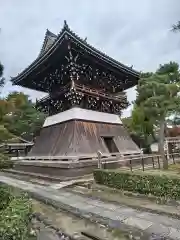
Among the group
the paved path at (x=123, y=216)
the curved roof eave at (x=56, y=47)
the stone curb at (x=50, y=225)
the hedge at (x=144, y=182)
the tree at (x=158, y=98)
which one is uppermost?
the curved roof eave at (x=56, y=47)

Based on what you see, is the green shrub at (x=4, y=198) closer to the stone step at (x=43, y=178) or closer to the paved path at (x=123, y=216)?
the paved path at (x=123, y=216)

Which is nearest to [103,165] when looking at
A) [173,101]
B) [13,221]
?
[13,221]

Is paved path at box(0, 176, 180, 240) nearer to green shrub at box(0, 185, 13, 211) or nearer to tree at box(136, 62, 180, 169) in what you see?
green shrub at box(0, 185, 13, 211)

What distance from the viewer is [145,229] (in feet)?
17.3

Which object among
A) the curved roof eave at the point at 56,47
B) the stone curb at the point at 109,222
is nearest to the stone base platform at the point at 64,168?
the stone curb at the point at 109,222

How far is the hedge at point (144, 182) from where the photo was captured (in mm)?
7367

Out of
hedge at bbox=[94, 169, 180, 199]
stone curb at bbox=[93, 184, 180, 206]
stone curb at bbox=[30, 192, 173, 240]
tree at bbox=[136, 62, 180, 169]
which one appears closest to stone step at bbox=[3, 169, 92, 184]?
hedge at bbox=[94, 169, 180, 199]

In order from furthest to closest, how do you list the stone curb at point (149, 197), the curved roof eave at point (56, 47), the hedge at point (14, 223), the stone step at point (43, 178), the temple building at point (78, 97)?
the temple building at point (78, 97), the curved roof eave at point (56, 47), the stone step at point (43, 178), the stone curb at point (149, 197), the hedge at point (14, 223)

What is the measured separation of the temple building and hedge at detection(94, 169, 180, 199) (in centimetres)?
483

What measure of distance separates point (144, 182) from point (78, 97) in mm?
9991

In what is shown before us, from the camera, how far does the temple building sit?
15.9 m

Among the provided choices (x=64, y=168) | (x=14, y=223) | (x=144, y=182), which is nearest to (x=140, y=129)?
(x=64, y=168)

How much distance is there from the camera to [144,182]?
27.3 feet

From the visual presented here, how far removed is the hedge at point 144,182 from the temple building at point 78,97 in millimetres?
4829
